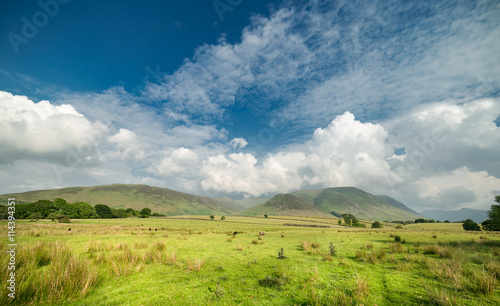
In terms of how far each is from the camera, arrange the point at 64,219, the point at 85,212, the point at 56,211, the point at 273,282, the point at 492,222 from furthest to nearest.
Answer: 1. the point at 85,212
2. the point at 56,211
3. the point at 64,219
4. the point at 492,222
5. the point at 273,282

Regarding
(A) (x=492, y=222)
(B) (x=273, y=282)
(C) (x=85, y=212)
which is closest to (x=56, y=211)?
(C) (x=85, y=212)

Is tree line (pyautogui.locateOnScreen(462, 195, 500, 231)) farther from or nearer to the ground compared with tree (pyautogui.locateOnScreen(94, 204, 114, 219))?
farther from the ground

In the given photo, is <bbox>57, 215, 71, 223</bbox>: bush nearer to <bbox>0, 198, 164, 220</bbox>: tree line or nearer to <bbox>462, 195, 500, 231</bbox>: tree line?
<bbox>0, 198, 164, 220</bbox>: tree line

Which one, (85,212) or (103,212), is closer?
(85,212)

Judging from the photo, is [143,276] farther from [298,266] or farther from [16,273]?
[298,266]

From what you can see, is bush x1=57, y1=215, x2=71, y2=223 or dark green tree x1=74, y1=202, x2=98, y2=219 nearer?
bush x1=57, y1=215, x2=71, y2=223

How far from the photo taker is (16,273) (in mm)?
6504

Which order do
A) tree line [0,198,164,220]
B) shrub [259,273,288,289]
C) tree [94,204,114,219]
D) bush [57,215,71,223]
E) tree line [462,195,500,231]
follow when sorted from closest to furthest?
shrub [259,273,288,289]
tree line [462,195,500,231]
bush [57,215,71,223]
tree line [0,198,164,220]
tree [94,204,114,219]

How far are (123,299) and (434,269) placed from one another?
45.1ft

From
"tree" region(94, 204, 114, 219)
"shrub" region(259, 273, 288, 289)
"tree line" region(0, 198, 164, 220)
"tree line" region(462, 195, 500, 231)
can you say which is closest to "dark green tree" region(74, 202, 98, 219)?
"tree line" region(0, 198, 164, 220)

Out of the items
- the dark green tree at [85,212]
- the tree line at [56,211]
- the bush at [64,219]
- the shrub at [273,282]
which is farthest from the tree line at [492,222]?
the dark green tree at [85,212]

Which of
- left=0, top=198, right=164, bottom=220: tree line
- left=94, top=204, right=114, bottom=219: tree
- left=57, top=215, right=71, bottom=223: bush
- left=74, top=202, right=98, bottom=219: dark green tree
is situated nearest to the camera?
left=57, top=215, right=71, bottom=223: bush

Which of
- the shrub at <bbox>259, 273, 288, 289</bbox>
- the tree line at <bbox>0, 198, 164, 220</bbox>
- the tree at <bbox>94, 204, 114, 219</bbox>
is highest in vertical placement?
the shrub at <bbox>259, 273, 288, 289</bbox>

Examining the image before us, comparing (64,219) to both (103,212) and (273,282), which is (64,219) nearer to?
(103,212)
